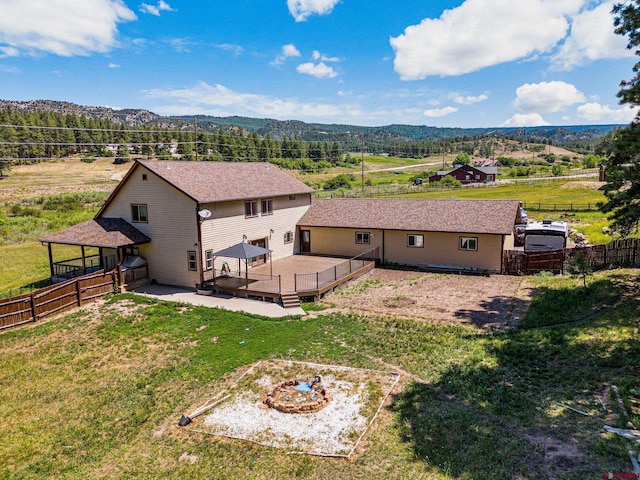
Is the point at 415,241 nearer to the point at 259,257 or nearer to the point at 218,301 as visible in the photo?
the point at 259,257

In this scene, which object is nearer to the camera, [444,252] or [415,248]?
[444,252]

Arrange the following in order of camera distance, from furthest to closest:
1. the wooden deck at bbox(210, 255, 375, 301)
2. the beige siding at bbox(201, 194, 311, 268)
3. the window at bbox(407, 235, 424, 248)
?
the window at bbox(407, 235, 424, 248), the beige siding at bbox(201, 194, 311, 268), the wooden deck at bbox(210, 255, 375, 301)

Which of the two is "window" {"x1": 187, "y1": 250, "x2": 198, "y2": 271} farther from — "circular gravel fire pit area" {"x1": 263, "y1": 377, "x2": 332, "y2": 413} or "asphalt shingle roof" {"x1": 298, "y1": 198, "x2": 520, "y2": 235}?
"circular gravel fire pit area" {"x1": 263, "y1": 377, "x2": 332, "y2": 413}

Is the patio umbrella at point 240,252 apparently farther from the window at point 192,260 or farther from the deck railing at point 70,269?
the deck railing at point 70,269

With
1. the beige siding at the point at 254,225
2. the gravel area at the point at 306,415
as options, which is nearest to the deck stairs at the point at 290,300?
the beige siding at the point at 254,225

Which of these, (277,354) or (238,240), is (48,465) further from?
(238,240)

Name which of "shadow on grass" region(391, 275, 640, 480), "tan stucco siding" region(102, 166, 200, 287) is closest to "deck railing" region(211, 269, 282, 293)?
"tan stucco siding" region(102, 166, 200, 287)

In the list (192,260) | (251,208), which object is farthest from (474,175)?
(192,260)
